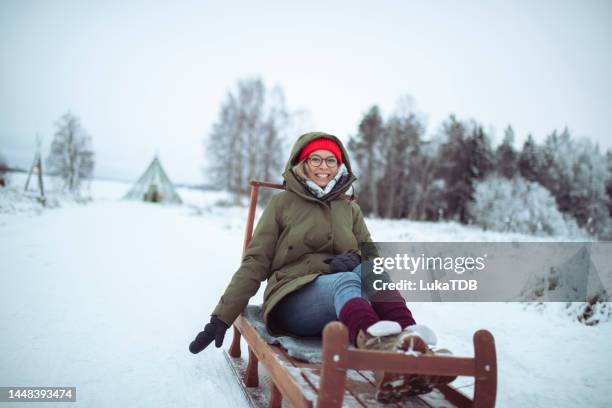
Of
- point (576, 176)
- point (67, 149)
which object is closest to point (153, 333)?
point (67, 149)

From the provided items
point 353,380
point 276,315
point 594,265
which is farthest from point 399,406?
point 594,265

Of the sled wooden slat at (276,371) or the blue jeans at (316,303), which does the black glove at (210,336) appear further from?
the blue jeans at (316,303)

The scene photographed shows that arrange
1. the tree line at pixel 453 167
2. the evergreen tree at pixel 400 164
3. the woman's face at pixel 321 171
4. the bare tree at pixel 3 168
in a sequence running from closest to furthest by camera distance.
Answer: the woman's face at pixel 321 171 < the bare tree at pixel 3 168 < the tree line at pixel 453 167 < the evergreen tree at pixel 400 164

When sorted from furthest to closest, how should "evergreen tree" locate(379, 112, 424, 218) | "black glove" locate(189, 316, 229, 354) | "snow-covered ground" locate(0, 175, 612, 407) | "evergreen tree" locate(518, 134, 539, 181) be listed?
1. "evergreen tree" locate(518, 134, 539, 181)
2. "evergreen tree" locate(379, 112, 424, 218)
3. "snow-covered ground" locate(0, 175, 612, 407)
4. "black glove" locate(189, 316, 229, 354)

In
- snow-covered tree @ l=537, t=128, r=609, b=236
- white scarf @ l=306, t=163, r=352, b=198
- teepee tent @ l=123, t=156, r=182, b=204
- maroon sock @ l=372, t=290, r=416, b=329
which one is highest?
snow-covered tree @ l=537, t=128, r=609, b=236

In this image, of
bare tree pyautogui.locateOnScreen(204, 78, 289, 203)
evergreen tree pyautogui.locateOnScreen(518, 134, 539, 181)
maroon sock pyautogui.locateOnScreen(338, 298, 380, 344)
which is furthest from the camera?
evergreen tree pyautogui.locateOnScreen(518, 134, 539, 181)

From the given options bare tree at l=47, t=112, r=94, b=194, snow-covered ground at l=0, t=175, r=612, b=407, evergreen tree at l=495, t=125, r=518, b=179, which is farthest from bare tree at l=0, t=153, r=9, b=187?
evergreen tree at l=495, t=125, r=518, b=179

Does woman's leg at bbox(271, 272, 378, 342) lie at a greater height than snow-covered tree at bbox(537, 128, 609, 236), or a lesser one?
lesser

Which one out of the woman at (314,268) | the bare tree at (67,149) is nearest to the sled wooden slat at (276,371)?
the woman at (314,268)

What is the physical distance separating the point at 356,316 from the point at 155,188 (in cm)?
2061

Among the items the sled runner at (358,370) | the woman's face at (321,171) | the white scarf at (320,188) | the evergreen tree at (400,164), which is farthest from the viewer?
the evergreen tree at (400,164)

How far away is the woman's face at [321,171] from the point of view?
2363mm

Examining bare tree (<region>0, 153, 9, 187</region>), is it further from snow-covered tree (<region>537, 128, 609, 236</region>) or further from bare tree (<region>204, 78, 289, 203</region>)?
snow-covered tree (<region>537, 128, 609, 236</region>)

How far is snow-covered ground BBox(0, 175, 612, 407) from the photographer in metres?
2.07
